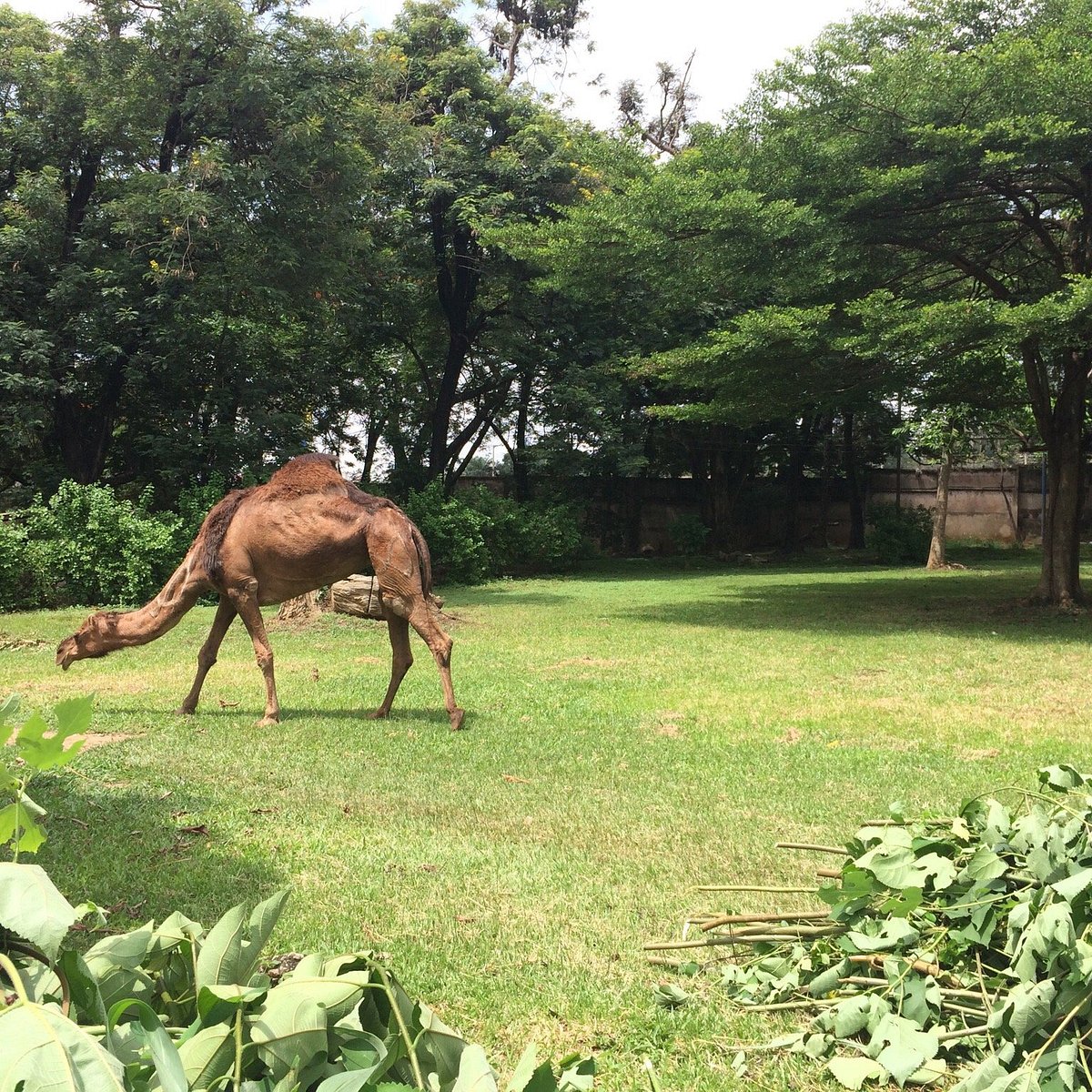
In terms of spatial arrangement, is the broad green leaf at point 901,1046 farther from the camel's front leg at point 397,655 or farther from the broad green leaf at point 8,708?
the camel's front leg at point 397,655

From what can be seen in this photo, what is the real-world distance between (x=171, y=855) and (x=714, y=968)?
2.44m

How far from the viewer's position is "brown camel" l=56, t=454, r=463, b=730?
705cm

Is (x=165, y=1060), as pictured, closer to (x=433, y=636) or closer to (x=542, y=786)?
(x=542, y=786)

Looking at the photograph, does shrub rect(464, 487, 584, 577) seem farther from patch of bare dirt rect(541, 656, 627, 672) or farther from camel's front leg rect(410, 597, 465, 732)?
camel's front leg rect(410, 597, 465, 732)

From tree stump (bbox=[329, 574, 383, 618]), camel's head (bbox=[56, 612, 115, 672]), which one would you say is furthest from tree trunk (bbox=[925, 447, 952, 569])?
camel's head (bbox=[56, 612, 115, 672])

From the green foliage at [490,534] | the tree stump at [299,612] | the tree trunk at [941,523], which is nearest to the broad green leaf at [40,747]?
the tree stump at [299,612]

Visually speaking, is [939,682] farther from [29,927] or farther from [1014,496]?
[1014,496]

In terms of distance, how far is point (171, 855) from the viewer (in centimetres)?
427

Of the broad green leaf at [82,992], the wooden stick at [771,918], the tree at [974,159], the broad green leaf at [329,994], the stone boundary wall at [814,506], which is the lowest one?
the wooden stick at [771,918]

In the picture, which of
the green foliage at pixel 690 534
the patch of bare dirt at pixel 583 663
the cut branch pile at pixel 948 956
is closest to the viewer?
the cut branch pile at pixel 948 956

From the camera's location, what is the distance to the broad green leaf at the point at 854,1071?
2.45m

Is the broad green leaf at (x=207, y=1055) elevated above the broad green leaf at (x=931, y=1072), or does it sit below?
above

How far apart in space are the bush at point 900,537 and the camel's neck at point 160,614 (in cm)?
2108

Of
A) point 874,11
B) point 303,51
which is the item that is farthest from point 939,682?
point 303,51
